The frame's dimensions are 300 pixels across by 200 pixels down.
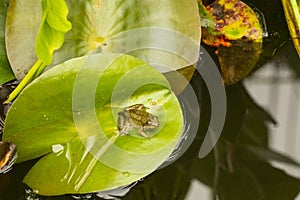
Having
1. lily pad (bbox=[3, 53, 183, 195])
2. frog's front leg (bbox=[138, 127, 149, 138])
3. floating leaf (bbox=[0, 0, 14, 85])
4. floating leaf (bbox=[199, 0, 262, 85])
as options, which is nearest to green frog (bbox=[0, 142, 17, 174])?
lily pad (bbox=[3, 53, 183, 195])

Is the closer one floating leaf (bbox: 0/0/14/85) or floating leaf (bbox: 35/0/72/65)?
floating leaf (bbox: 35/0/72/65)

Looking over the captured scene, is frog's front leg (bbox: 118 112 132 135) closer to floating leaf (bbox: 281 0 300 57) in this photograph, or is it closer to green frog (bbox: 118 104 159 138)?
green frog (bbox: 118 104 159 138)

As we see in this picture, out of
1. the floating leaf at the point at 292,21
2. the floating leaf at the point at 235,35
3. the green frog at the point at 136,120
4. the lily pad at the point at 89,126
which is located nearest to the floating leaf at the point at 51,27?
the lily pad at the point at 89,126

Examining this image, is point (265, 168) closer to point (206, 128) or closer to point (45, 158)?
point (206, 128)

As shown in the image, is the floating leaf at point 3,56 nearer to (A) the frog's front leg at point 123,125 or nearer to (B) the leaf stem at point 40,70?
(B) the leaf stem at point 40,70

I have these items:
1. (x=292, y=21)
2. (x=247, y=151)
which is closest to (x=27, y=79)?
(x=247, y=151)

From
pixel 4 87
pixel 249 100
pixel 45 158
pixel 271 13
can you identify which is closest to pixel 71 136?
pixel 45 158

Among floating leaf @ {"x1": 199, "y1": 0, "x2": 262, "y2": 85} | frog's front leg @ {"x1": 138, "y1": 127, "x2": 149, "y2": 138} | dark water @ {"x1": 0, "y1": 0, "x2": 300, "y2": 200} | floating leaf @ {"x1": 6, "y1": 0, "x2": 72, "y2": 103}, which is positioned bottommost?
dark water @ {"x1": 0, "y1": 0, "x2": 300, "y2": 200}
